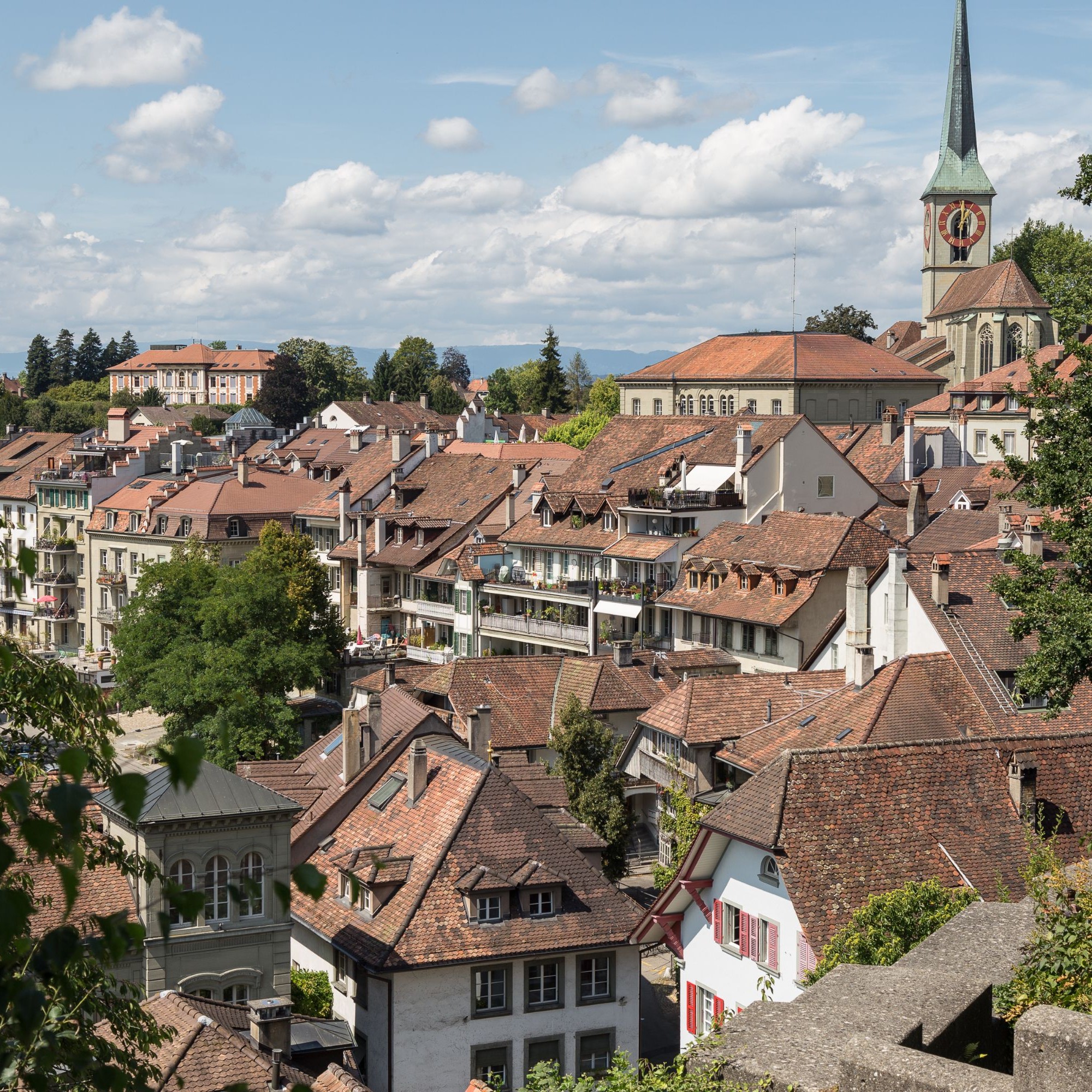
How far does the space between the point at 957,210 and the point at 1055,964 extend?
154 m

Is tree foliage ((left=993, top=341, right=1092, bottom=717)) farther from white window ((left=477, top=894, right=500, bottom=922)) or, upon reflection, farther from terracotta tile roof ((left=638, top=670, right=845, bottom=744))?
terracotta tile roof ((left=638, top=670, right=845, bottom=744))

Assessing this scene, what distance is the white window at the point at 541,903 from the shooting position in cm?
3412

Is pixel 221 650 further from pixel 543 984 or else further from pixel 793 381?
pixel 793 381

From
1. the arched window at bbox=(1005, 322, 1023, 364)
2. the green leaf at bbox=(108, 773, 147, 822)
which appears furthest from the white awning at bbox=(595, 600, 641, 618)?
the arched window at bbox=(1005, 322, 1023, 364)

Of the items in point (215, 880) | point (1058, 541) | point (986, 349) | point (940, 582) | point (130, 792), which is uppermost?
point (986, 349)

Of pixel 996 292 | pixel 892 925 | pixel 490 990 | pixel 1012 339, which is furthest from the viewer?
pixel 996 292

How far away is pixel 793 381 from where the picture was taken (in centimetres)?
10294

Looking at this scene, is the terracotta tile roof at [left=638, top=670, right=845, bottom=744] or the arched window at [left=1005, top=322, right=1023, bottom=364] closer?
the terracotta tile roof at [left=638, top=670, right=845, bottom=744]

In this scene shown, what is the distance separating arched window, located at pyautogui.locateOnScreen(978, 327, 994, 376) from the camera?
136 m

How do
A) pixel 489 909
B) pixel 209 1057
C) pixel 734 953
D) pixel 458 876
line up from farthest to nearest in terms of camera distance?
1. pixel 458 876
2. pixel 489 909
3. pixel 734 953
4. pixel 209 1057

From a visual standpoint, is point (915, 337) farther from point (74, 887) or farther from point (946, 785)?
point (74, 887)

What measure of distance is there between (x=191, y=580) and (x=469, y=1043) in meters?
34.5

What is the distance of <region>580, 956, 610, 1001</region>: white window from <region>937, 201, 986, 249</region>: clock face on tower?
137802 mm

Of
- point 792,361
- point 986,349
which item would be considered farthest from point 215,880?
point 986,349
